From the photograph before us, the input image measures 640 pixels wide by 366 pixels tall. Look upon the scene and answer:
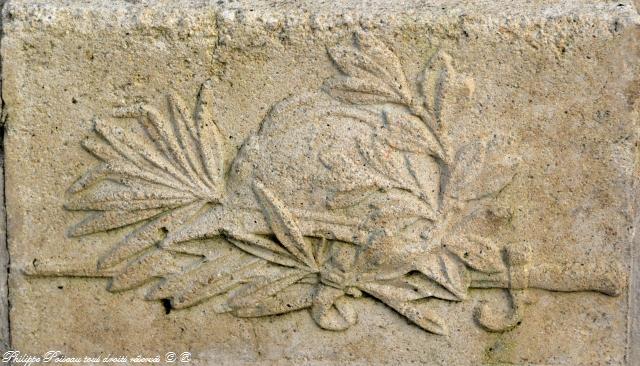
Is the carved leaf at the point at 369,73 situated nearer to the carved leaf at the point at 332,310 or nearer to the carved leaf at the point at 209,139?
the carved leaf at the point at 209,139

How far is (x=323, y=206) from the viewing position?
1.91m

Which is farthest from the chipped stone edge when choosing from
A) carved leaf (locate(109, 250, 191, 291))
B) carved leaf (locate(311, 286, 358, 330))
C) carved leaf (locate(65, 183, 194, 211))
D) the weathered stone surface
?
carved leaf (locate(311, 286, 358, 330))

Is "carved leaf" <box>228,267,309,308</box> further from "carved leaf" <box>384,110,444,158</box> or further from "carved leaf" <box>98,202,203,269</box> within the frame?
"carved leaf" <box>384,110,444,158</box>

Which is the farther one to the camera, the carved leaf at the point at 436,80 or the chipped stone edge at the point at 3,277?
the chipped stone edge at the point at 3,277

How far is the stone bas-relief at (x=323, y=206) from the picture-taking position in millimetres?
1873

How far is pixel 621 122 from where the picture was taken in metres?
1.86

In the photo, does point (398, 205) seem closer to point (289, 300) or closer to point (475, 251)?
point (475, 251)

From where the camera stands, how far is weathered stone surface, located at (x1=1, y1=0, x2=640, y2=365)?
6.06ft

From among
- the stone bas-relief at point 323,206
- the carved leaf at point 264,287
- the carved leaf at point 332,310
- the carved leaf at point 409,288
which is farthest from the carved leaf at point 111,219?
the carved leaf at point 409,288

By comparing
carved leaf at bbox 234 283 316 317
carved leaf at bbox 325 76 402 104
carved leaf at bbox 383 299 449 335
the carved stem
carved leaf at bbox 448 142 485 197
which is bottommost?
carved leaf at bbox 383 299 449 335

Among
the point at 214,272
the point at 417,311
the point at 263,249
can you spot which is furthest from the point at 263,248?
the point at 417,311

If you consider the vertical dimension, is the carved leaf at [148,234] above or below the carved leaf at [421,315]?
A: above

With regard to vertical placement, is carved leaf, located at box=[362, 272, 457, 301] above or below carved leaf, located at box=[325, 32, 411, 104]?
below

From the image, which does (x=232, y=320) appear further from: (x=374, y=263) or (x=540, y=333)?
(x=540, y=333)
